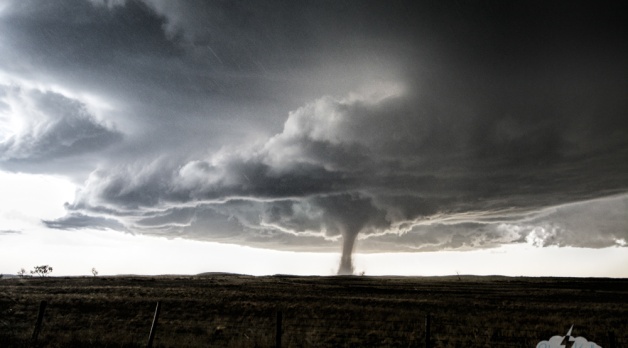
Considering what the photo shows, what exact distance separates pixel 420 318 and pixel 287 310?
37.9 ft

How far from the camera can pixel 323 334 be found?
22.7m

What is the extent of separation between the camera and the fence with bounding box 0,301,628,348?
63.2 ft

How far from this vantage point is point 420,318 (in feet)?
99.3

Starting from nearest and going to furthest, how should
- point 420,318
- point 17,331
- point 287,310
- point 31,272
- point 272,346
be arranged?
point 272,346
point 17,331
point 420,318
point 287,310
point 31,272

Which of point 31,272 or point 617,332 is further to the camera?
point 31,272

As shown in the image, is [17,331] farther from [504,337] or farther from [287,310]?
[504,337]

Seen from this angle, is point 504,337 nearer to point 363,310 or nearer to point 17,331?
point 363,310

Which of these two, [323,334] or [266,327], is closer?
[323,334]

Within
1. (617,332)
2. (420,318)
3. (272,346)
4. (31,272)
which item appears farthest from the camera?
(31,272)

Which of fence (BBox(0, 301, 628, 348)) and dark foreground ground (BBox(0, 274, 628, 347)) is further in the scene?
dark foreground ground (BBox(0, 274, 628, 347))

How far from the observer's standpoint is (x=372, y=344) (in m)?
20.3

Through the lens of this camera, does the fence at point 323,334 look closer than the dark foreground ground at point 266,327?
Yes

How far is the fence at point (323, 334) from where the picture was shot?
19250 mm

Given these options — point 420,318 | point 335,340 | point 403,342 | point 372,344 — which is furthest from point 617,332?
point 335,340
